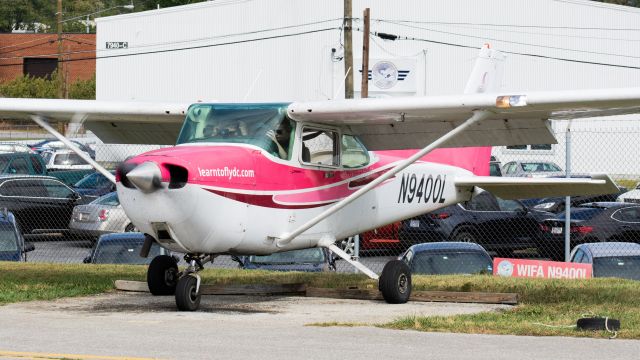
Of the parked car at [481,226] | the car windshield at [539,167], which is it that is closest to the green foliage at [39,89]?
the car windshield at [539,167]

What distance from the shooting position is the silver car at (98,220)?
2841cm

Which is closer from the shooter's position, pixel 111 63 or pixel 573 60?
pixel 573 60

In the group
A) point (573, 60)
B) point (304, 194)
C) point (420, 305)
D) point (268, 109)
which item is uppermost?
point (573, 60)

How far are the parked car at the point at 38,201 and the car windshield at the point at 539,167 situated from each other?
18.1 meters

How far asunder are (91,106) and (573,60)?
3595 centimetres

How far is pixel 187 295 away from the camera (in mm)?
13539

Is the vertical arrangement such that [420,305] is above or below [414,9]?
below

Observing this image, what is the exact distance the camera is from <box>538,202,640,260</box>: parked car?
25.1 metres

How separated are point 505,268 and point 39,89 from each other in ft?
231

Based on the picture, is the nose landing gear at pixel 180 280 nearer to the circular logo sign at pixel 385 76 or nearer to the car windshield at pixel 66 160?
the circular logo sign at pixel 385 76

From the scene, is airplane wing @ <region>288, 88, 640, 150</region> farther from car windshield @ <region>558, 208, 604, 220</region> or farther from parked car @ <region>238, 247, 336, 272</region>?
car windshield @ <region>558, 208, 604, 220</region>

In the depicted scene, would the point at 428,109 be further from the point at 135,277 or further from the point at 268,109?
the point at 135,277

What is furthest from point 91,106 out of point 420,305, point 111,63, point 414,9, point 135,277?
point 111,63

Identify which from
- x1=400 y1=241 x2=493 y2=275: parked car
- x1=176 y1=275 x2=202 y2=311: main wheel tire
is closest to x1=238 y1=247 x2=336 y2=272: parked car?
x1=400 y1=241 x2=493 y2=275: parked car
